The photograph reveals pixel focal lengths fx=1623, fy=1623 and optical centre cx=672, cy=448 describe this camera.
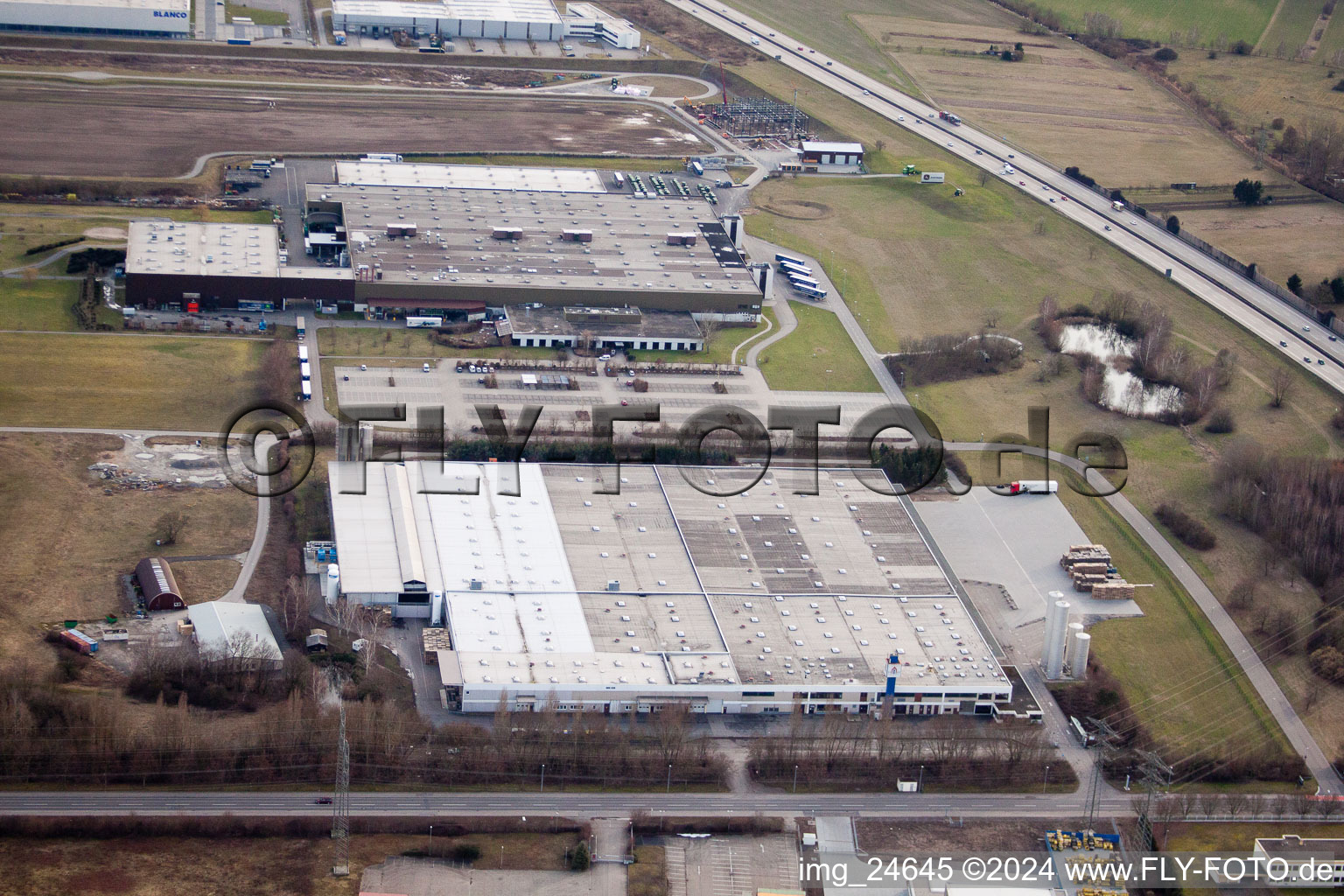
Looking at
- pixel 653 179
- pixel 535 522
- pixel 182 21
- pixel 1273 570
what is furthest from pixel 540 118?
pixel 1273 570

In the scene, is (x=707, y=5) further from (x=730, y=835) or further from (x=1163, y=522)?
(x=730, y=835)

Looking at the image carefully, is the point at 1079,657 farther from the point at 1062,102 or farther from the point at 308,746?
the point at 1062,102

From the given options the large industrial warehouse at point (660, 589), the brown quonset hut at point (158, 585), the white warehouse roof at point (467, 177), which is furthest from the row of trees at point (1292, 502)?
the white warehouse roof at point (467, 177)

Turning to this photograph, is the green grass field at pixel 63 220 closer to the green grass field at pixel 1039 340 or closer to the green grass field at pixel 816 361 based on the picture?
the green grass field at pixel 816 361

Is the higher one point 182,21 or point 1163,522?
point 182,21

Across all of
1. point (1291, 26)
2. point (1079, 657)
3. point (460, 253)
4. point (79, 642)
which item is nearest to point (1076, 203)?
point (460, 253)

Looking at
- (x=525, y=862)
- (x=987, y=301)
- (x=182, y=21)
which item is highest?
(x=182, y=21)

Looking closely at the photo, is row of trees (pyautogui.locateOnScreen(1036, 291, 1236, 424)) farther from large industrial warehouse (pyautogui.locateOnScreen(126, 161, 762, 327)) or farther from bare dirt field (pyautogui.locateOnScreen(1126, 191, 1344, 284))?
large industrial warehouse (pyautogui.locateOnScreen(126, 161, 762, 327))
